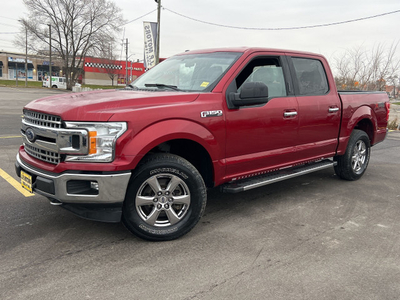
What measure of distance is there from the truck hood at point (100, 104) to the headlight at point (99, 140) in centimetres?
5

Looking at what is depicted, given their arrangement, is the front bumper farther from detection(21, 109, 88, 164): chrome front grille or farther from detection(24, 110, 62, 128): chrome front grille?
detection(24, 110, 62, 128): chrome front grille

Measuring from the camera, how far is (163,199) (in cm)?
335

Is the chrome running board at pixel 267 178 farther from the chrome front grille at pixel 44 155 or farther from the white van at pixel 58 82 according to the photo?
the white van at pixel 58 82

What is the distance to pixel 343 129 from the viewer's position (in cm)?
538

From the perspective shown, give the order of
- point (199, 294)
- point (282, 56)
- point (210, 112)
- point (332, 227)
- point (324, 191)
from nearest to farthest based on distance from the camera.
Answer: point (199, 294) → point (210, 112) → point (332, 227) → point (282, 56) → point (324, 191)

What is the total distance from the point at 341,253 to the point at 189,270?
57.1 inches

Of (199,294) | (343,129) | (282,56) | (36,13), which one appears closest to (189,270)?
(199,294)

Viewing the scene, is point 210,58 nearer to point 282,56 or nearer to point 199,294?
point 282,56

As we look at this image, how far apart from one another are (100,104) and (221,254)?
5.62ft

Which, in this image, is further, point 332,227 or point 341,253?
point 332,227

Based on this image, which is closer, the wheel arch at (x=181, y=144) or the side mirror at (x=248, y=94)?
the wheel arch at (x=181, y=144)

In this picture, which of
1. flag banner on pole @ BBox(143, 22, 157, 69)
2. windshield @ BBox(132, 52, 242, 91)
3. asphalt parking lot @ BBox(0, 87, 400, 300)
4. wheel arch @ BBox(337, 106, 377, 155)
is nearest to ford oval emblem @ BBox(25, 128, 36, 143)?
asphalt parking lot @ BBox(0, 87, 400, 300)

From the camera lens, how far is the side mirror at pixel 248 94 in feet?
12.1

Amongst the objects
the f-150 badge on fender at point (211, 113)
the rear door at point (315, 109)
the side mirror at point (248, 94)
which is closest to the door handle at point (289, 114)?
the rear door at point (315, 109)
